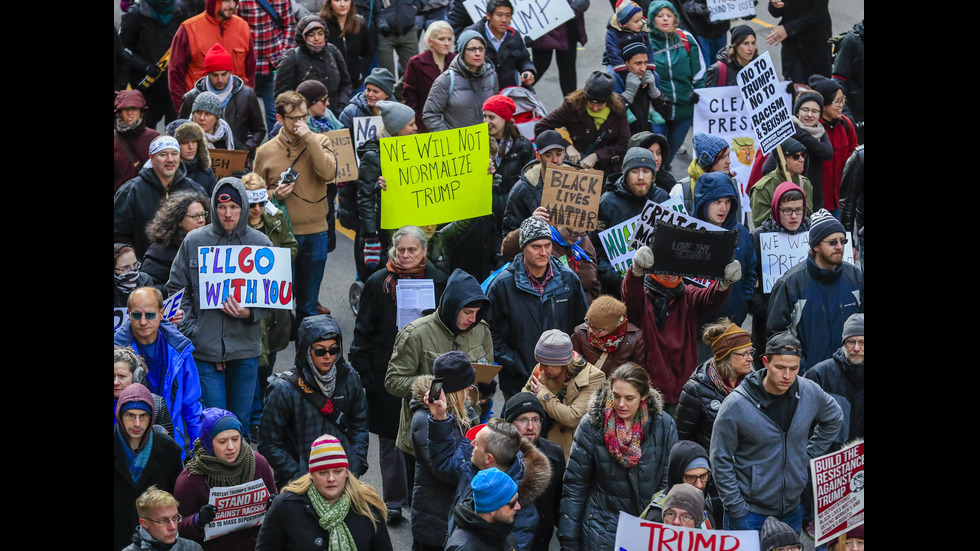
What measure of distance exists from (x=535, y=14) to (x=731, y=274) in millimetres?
6330

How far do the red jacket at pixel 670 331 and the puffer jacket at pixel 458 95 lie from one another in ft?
12.1

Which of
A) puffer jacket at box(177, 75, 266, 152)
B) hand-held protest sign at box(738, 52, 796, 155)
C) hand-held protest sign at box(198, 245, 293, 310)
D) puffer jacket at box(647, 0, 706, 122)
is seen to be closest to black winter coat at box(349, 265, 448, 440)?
hand-held protest sign at box(198, 245, 293, 310)

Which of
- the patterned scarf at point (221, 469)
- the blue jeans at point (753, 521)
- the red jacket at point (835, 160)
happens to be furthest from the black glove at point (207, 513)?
the red jacket at point (835, 160)

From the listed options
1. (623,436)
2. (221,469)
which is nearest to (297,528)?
(221,469)

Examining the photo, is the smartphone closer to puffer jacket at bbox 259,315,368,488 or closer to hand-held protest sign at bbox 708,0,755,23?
puffer jacket at bbox 259,315,368,488

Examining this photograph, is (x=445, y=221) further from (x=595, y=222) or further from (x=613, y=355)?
(x=613, y=355)

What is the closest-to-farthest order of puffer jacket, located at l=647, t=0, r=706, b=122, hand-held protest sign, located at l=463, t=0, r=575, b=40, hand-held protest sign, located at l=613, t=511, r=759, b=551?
1. hand-held protest sign, located at l=613, t=511, r=759, b=551
2. puffer jacket, located at l=647, t=0, r=706, b=122
3. hand-held protest sign, located at l=463, t=0, r=575, b=40

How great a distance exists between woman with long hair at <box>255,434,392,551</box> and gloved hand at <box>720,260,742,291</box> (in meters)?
2.92

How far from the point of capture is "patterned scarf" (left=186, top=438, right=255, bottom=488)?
23.5ft

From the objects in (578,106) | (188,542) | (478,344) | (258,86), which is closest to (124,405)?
(188,542)

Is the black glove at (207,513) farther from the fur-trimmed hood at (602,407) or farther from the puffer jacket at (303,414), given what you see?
the fur-trimmed hood at (602,407)

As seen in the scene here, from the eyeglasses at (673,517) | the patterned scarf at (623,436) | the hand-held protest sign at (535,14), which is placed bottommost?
the eyeglasses at (673,517)

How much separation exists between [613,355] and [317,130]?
3972 millimetres

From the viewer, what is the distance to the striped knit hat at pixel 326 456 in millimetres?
6594
